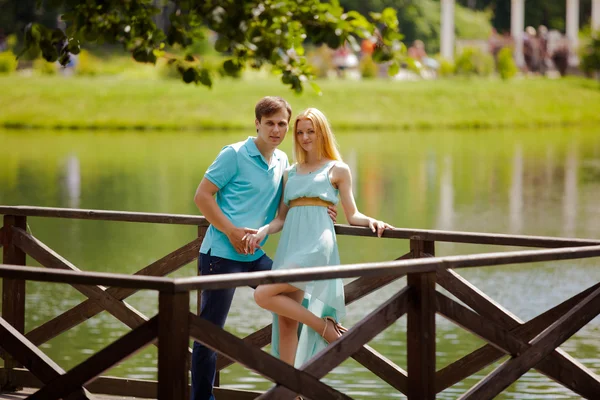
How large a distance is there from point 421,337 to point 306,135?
115 centimetres

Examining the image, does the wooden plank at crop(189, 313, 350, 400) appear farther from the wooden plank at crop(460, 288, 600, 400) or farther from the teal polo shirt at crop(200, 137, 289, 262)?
the teal polo shirt at crop(200, 137, 289, 262)

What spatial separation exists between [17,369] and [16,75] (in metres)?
35.9

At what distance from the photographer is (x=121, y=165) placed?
2569cm

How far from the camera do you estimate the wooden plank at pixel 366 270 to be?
432 cm

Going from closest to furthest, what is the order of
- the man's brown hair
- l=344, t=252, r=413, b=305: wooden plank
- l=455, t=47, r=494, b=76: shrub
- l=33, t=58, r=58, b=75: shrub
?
the man's brown hair < l=344, t=252, r=413, b=305: wooden plank < l=33, t=58, r=58, b=75: shrub < l=455, t=47, r=494, b=76: shrub

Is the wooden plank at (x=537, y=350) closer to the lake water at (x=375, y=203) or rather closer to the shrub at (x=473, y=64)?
the lake water at (x=375, y=203)

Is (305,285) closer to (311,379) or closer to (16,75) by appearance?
(311,379)

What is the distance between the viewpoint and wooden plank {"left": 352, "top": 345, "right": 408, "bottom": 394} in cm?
593

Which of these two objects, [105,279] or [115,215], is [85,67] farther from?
[105,279]

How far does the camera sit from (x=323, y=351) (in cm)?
469

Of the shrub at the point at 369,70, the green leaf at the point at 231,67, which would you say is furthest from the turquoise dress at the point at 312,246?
the shrub at the point at 369,70

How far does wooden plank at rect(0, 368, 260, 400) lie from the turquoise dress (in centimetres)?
79

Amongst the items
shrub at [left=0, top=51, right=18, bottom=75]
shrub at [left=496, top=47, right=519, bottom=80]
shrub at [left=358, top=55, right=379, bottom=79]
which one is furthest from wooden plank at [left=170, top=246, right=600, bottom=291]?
shrub at [left=496, top=47, right=519, bottom=80]

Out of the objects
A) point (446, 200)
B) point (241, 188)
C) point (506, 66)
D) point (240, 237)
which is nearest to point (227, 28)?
point (241, 188)
